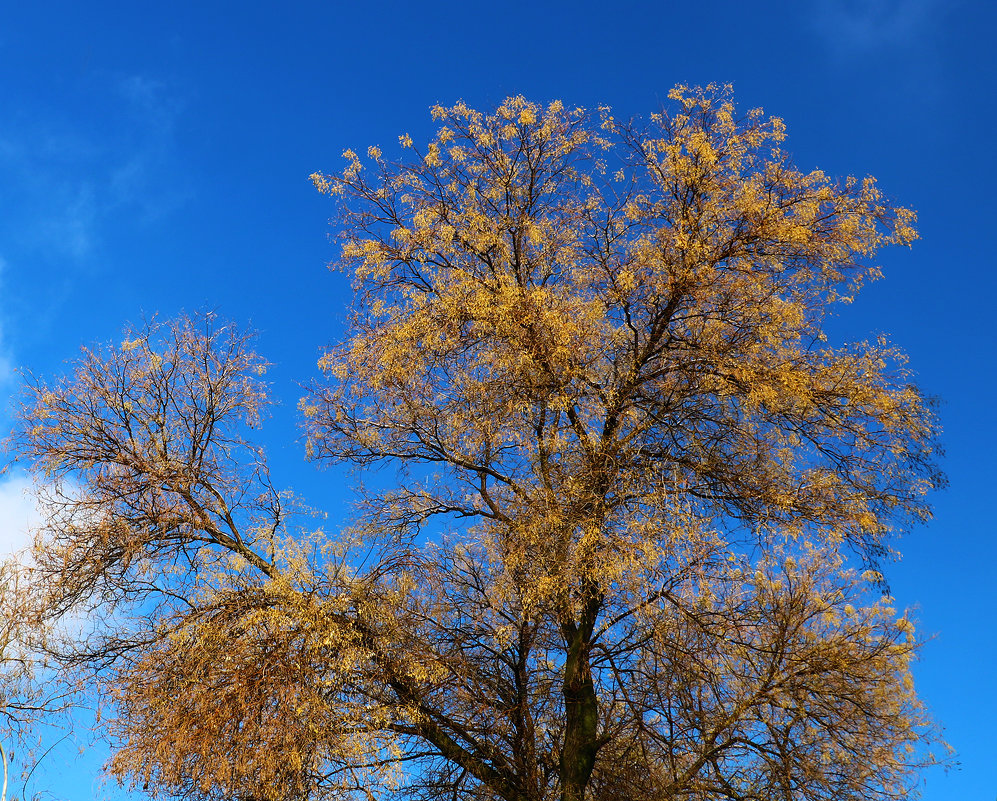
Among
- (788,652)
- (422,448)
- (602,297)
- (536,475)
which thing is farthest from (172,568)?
(788,652)

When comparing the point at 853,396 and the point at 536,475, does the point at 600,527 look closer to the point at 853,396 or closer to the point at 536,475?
the point at 536,475

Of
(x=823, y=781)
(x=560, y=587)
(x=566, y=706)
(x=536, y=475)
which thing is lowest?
(x=823, y=781)

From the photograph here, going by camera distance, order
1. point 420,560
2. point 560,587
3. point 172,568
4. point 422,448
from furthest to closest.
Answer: point 422,448, point 420,560, point 172,568, point 560,587

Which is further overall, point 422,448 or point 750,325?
point 422,448

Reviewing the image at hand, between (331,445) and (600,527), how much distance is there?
4.64 meters

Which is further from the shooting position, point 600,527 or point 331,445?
point 331,445

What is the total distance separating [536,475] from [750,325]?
139 inches

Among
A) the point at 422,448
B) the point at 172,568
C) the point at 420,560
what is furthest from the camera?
the point at 422,448

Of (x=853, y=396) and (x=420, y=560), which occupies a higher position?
(x=853, y=396)

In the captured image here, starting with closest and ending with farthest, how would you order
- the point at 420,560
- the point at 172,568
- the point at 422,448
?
the point at 172,568
the point at 420,560
the point at 422,448

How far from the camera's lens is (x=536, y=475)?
1194 cm

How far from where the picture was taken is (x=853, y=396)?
1157 cm

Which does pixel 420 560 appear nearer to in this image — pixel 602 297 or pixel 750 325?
pixel 602 297

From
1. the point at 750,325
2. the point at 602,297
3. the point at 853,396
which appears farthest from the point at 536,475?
the point at 853,396
